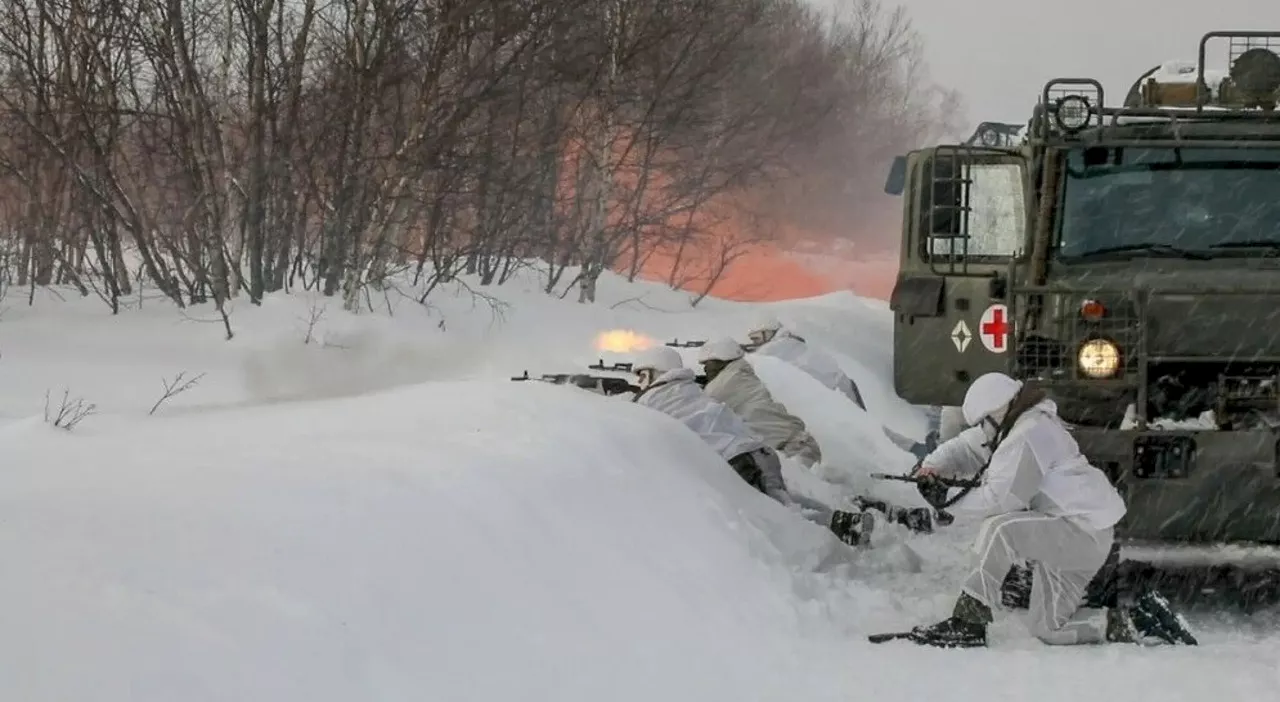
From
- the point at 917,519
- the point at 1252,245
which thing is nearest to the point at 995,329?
the point at 1252,245

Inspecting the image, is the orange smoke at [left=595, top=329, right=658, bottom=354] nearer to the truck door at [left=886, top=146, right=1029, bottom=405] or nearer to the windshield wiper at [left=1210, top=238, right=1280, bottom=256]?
the truck door at [left=886, top=146, right=1029, bottom=405]

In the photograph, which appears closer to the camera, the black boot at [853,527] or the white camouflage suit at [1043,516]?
the white camouflage suit at [1043,516]

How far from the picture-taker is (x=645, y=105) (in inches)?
928

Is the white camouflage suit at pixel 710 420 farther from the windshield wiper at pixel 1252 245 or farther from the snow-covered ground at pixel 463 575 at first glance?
the windshield wiper at pixel 1252 245

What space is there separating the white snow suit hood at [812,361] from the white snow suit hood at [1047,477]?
962 cm

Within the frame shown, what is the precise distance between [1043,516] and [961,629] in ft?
1.98

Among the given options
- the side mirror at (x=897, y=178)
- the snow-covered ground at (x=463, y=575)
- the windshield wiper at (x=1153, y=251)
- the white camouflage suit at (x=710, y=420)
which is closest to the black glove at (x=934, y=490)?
the snow-covered ground at (x=463, y=575)

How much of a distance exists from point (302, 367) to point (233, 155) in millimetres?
3205

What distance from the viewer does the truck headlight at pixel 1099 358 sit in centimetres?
743

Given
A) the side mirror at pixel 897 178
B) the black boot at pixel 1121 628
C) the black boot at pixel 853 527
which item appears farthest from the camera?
the side mirror at pixel 897 178

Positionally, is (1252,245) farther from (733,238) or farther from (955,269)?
(733,238)

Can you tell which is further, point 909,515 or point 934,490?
point 909,515

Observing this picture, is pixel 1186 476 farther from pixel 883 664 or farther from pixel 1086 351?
pixel 883 664

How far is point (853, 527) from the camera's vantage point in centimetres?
894
